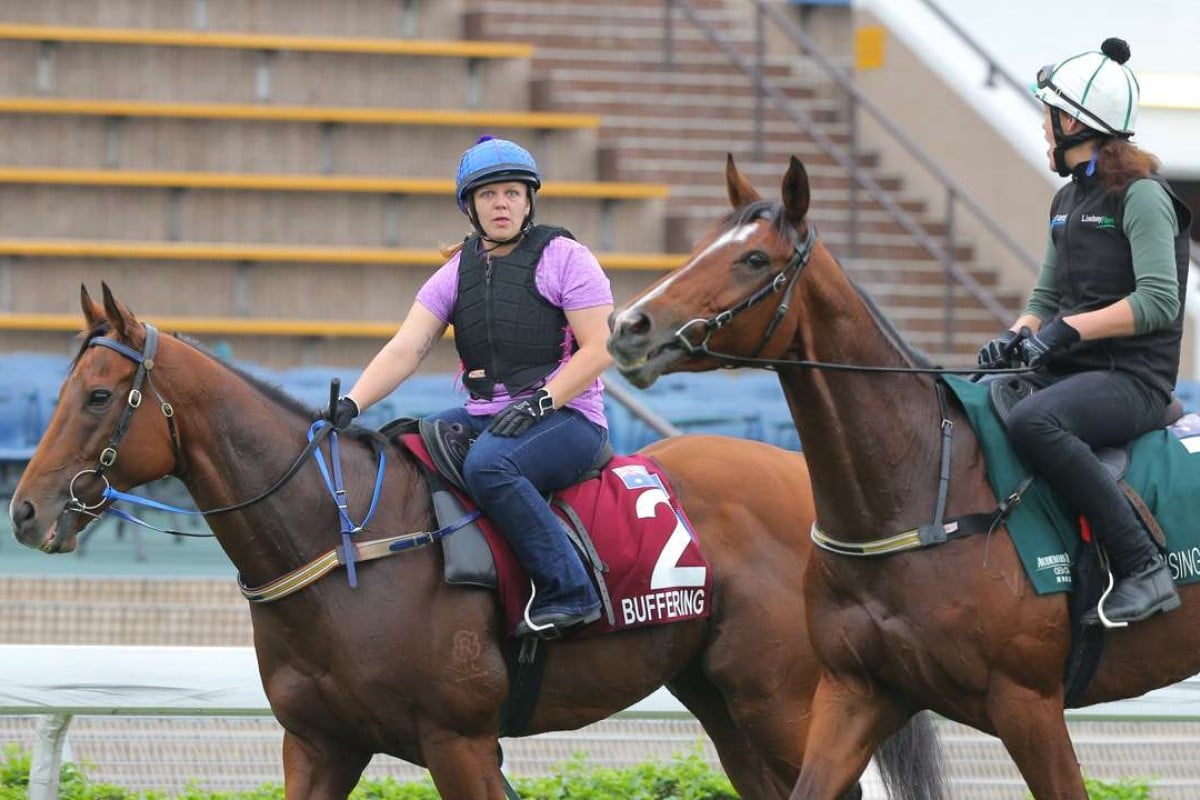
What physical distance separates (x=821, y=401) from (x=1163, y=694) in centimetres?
222

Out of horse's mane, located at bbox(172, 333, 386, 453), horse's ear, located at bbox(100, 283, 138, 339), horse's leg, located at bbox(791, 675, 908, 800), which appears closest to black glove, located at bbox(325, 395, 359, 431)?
horse's mane, located at bbox(172, 333, 386, 453)

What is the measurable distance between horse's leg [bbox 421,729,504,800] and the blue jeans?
1.38 ft

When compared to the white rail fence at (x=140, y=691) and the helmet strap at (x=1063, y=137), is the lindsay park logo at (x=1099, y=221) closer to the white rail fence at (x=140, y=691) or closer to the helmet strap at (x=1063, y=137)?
the helmet strap at (x=1063, y=137)

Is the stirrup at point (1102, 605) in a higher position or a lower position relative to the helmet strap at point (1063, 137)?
lower

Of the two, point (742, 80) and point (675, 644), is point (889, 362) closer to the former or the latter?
point (675, 644)

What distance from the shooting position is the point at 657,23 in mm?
18203

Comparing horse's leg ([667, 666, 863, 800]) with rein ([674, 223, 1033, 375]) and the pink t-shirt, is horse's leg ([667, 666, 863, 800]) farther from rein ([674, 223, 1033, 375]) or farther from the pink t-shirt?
rein ([674, 223, 1033, 375])

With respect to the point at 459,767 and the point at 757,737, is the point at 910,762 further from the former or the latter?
the point at 459,767

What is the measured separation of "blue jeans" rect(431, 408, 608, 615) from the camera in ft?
17.3

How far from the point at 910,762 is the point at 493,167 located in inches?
85.3

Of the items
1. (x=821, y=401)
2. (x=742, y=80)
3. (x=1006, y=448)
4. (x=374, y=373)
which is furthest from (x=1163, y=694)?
(x=742, y=80)

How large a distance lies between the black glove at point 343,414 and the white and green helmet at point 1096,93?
210 cm

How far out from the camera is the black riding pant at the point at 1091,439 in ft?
15.6

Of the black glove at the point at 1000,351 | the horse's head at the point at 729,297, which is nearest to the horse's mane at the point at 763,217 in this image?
the horse's head at the point at 729,297
